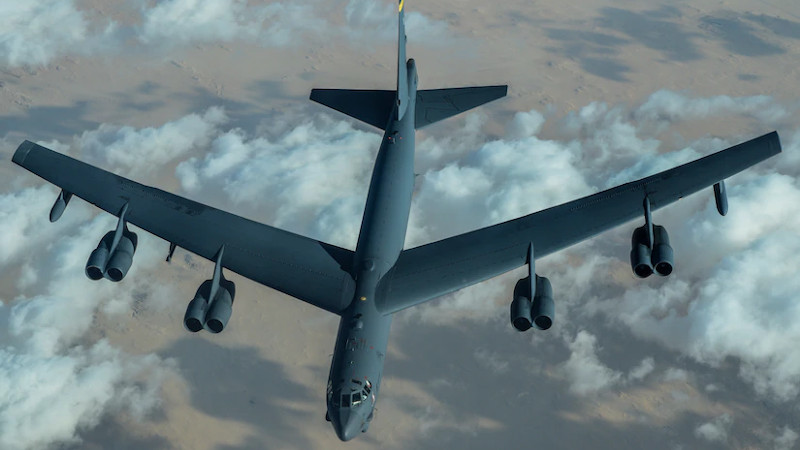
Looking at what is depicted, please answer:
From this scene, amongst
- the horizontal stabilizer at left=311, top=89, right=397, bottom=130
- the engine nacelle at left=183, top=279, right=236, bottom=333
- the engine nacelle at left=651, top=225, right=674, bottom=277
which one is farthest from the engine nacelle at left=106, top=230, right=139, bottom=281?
the engine nacelle at left=651, top=225, right=674, bottom=277

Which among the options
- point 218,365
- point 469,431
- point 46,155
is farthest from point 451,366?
point 46,155

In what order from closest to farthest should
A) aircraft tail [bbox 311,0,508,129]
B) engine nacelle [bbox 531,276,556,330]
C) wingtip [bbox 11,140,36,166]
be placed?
engine nacelle [bbox 531,276,556,330] < wingtip [bbox 11,140,36,166] < aircraft tail [bbox 311,0,508,129]

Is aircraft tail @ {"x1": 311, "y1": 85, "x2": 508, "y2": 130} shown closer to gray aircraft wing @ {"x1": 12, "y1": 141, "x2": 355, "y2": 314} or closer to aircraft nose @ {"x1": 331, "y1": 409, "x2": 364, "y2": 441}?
gray aircraft wing @ {"x1": 12, "y1": 141, "x2": 355, "y2": 314}

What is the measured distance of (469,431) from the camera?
121 metres

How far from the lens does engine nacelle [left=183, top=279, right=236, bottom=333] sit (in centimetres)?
3111

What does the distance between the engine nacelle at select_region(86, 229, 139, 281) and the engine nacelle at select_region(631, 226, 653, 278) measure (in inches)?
1062

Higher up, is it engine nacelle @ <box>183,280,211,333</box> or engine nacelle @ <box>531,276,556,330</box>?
engine nacelle @ <box>531,276,556,330</box>

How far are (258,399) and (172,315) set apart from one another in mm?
26492

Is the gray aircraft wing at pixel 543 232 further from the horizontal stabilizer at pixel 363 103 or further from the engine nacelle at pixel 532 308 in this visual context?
the horizontal stabilizer at pixel 363 103

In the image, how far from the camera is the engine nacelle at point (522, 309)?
30.8 m

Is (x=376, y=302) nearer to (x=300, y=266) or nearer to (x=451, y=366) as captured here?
(x=300, y=266)

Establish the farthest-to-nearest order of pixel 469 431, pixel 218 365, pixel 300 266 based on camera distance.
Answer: pixel 218 365 < pixel 469 431 < pixel 300 266

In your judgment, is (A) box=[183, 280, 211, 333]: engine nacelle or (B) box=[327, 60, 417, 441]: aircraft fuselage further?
(A) box=[183, 280, 211, 333]: engine nacelle

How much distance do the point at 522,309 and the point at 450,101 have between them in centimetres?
1920
